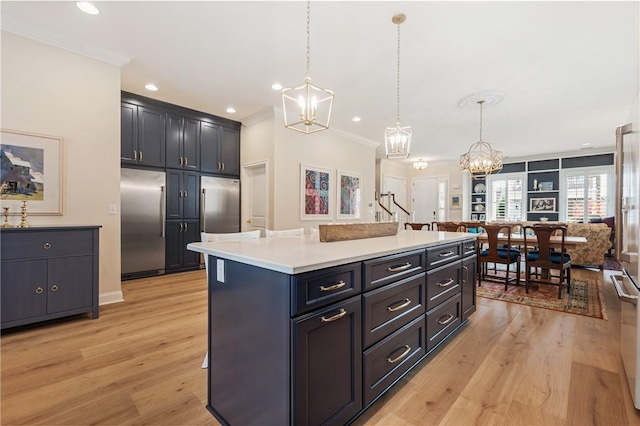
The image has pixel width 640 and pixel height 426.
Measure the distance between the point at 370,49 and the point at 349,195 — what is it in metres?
3.66

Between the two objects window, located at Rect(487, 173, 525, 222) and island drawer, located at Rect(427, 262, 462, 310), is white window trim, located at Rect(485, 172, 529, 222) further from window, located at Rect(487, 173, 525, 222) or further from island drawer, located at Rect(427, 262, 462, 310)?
island drawer, located at Rect(427, 262, 462, 310)

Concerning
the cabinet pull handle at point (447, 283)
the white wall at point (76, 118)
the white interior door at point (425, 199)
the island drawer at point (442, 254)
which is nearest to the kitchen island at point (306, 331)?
the island drawer at point (442, 254)

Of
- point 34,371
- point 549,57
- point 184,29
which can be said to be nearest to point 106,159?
point 184,29

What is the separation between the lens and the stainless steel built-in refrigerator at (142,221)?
4371 millimetres

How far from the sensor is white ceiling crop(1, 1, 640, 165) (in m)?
2.53

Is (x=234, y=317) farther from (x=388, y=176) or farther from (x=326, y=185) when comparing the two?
(x=388, y=176)

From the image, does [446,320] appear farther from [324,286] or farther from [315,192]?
[315,192]

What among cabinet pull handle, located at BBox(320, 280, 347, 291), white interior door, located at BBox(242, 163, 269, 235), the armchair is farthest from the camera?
white interior door, located at BBox(242, 163, 269, 235)

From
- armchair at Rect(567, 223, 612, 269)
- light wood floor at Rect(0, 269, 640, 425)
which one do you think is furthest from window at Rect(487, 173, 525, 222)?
light wood floor at Rect(0, 269, 640, 425)

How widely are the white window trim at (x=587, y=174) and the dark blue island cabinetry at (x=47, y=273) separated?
33.9 feet

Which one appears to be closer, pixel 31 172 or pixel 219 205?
pixel 31 172

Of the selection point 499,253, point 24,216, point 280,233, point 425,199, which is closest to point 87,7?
point 24,216

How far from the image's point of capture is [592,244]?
203 inches

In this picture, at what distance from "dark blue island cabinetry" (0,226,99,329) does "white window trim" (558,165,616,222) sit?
10.3m
